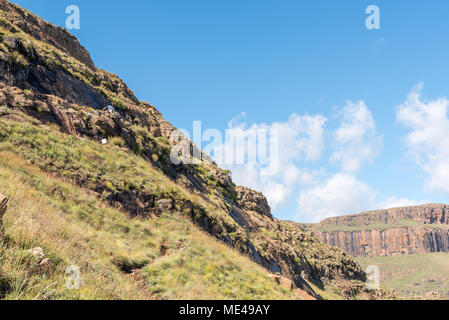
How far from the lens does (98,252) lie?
28.5ft

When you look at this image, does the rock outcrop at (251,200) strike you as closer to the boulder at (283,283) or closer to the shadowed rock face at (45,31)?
the boulder at (283,283)

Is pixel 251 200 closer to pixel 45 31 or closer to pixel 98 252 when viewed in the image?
pixel 98 252

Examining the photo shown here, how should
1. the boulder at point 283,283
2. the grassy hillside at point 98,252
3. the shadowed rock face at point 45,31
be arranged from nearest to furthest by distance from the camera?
the grassy hillside at point 98,252, the boulder at point 283,283, the shadowed rock face at point 45,31

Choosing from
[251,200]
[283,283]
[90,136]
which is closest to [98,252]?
[283,283]

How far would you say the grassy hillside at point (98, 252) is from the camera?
17.3 ft

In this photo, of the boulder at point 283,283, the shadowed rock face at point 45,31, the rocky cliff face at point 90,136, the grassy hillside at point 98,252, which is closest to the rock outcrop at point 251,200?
the rocky cliff face at point 90,136

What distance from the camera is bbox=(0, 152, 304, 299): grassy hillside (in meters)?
5.27

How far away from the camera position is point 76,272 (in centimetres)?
608

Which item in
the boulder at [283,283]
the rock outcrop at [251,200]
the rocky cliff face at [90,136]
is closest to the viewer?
the rocky cliff face at [90,136]

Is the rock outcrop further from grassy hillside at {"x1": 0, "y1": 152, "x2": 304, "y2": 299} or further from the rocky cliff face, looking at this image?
grassy hillside at {"x1": 0, "y1": 152, "x2": 304, "y2": 299}

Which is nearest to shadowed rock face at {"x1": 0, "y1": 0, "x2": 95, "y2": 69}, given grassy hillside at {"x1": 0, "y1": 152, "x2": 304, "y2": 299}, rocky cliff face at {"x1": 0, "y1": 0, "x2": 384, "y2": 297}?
rocky cliff face at {"x1": 0, "y1": 0, "x2": 384, "y2": 297}

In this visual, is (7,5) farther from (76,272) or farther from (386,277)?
(386,277)
